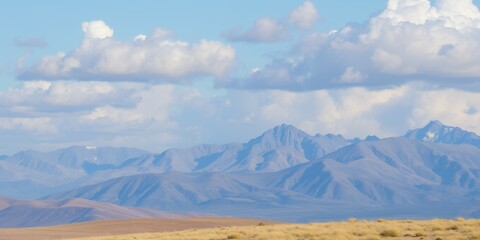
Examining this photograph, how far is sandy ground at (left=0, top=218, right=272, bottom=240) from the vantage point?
4943 inches

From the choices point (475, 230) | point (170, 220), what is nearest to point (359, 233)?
→ point (475, 230)

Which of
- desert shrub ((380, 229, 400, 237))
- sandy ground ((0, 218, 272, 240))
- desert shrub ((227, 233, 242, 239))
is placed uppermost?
sandy ground ((0, 218, 272, 240))

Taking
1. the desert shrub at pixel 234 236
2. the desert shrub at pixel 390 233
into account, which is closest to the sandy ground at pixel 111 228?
the desert shrub at pixel 234 236

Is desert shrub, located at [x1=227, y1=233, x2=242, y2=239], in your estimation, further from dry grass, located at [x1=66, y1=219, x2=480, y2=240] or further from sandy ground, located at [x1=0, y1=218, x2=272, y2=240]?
sandy ground, located at [x1=0, y1=218, x2=272, y2=240]

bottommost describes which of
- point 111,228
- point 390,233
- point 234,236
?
point 390,233

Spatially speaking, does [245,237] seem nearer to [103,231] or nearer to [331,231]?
[331,231]

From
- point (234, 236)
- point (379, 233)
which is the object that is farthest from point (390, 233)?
point (234, 236)

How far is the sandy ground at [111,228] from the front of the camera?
412 feet

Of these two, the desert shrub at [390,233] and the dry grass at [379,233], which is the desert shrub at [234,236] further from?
the desert shrub at [390,233]

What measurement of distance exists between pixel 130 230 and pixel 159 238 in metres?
71.2

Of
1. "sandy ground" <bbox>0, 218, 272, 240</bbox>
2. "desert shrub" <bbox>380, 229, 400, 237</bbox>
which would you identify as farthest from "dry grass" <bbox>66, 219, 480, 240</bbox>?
"sandy ground" <bbox>0, 218, 272, 240</bbox>

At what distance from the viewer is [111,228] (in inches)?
5458

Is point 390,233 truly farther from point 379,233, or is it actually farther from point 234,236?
point 234,236

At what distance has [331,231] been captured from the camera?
190 ft
